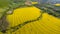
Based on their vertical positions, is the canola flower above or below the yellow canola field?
above

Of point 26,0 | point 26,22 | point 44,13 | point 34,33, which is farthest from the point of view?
point 26,0

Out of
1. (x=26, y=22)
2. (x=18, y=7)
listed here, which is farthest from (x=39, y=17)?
(x=18, y=7)

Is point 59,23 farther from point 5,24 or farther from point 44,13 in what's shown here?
point 5,24

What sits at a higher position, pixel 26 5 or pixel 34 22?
pixel 26 5

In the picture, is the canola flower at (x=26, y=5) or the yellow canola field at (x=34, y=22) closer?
the yellow canola field at (x=34, y=22)

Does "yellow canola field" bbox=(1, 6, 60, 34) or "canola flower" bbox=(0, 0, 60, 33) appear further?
"canola flower" bbox=(0, 0, 60, 33)

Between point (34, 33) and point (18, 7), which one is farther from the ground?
point (18, 7)

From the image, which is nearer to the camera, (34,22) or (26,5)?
(34,22)

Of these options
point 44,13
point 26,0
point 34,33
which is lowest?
point 34,33
